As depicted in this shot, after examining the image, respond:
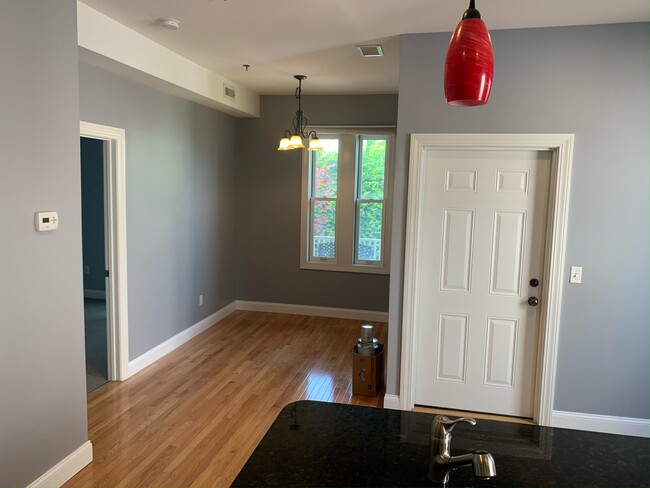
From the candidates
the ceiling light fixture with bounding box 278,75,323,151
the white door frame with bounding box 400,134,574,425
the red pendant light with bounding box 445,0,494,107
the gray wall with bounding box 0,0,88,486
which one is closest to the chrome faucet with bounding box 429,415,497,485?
the red pendant light with bounding box 445,0,494,107

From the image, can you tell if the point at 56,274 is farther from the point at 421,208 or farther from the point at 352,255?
the point at 352,255

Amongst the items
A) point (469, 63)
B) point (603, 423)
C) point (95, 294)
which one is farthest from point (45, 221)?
point (95, 294)

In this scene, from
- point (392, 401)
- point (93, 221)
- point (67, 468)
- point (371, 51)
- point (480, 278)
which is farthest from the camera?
point (93, 221)

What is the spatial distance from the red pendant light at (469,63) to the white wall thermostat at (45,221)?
2089 millimetres

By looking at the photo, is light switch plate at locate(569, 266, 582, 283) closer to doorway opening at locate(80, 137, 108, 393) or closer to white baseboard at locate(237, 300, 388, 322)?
white baseboard at locate(237, 300, 388, 322)

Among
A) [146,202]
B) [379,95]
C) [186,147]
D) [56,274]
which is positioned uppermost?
[379,95]

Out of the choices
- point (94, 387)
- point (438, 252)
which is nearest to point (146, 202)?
point (94, 387)

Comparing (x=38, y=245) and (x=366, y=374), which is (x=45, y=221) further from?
(x=366, y=374)

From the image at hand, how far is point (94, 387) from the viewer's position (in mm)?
3848

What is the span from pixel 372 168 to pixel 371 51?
2.21 metres

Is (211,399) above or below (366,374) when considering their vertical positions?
below

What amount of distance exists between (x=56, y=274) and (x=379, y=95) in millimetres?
4210

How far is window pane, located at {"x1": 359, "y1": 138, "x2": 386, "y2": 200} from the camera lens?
5.78 m

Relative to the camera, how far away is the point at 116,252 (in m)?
3.87
